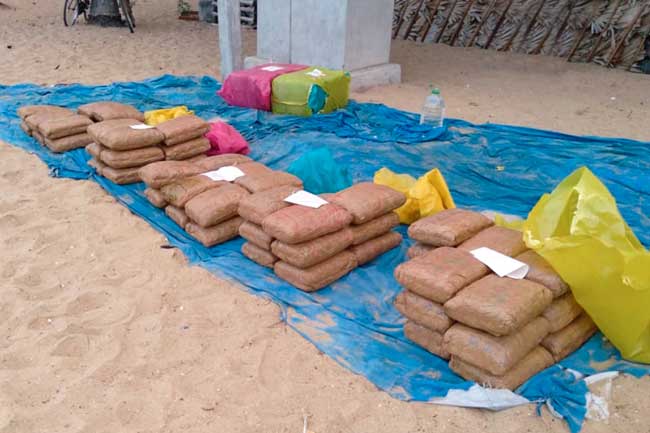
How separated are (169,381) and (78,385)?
1.33ft

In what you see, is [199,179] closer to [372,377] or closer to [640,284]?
[372,377]

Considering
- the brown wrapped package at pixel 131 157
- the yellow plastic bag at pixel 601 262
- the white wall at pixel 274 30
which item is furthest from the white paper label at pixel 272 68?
the yellow plastic bag at pixel 601 262

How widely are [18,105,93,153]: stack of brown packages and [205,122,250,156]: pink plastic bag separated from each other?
1.21 meters

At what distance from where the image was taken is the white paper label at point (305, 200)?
3.22 meters

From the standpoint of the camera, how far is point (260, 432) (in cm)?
223

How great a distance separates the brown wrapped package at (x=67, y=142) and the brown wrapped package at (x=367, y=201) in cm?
291

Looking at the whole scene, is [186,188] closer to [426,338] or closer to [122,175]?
[122,175]

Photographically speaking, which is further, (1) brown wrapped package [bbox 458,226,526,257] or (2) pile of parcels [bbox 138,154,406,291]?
(2) pile of parcels [bbox 138,154,406,291]

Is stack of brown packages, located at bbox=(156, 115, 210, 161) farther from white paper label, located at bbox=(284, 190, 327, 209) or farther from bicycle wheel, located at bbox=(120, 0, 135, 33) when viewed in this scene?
bicycle wheel, located at bbox=(120, 0, 135, 33)

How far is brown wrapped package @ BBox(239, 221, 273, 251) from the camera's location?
326 centimetres

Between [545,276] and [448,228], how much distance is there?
22.8 inches

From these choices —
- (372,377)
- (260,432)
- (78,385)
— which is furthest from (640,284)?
(78,385)

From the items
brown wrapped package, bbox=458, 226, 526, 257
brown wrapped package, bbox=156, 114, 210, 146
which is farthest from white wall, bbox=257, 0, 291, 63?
brown wrapped package, bbox=458, 226, 526, 257

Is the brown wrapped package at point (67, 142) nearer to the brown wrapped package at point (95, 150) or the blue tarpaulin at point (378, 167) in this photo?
the blue tarpaulin at point (378, 167)
